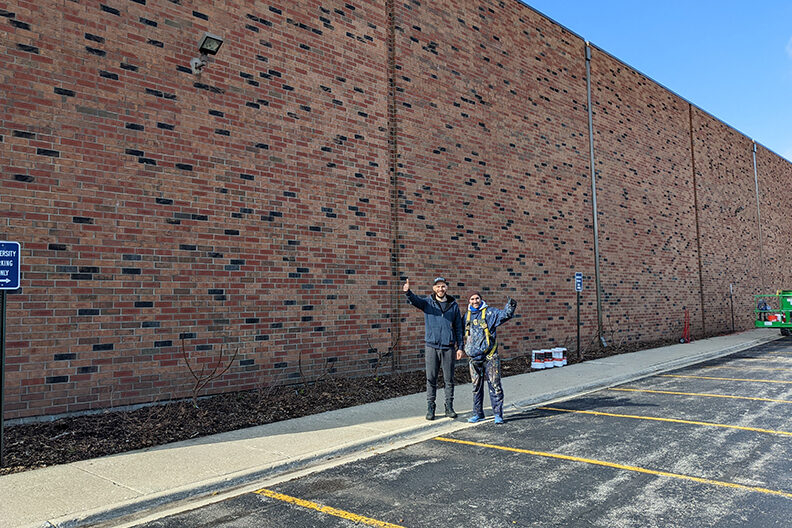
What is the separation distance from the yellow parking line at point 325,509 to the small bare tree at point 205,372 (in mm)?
3098

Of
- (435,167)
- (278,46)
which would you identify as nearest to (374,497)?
(278,46)

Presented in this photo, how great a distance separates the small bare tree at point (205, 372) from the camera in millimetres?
7786

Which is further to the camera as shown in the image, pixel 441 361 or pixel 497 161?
pixel 497 161

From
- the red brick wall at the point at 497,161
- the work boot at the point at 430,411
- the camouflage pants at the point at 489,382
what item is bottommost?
the work boot at the point at 430,411

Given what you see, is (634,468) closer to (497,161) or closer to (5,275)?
(5,275)

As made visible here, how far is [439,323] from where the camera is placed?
7723mm

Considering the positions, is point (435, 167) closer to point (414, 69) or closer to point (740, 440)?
point (414, 69)

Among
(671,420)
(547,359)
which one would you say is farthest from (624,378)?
(671,420)

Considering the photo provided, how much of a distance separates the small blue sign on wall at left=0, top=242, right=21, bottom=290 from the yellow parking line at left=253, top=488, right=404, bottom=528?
11.1ft

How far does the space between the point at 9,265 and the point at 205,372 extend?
3210mm

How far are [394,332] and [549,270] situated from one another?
6376 mm

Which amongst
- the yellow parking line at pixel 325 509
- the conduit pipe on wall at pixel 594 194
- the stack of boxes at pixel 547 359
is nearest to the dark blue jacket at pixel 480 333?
the yellow parking line at pixel 325 509

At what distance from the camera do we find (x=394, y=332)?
11.0 metres

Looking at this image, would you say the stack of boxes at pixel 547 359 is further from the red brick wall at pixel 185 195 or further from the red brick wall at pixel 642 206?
the red brick wall at pixel 642 206
